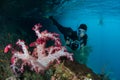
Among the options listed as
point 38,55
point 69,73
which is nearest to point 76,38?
point 38,55

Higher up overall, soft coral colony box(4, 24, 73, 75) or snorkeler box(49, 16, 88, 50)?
snorkeler box(49, 16, 88, 50)

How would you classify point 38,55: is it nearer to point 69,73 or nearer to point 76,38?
point 69,73

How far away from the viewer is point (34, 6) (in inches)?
751

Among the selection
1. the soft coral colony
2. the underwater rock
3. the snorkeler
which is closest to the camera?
the underwater rock

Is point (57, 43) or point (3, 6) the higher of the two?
point (3, 6)

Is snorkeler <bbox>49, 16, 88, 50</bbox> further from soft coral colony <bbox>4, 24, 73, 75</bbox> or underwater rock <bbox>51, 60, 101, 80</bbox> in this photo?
underwater rock <bbox>51, 60, 101, 80</bbox>

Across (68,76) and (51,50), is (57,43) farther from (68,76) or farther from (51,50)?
(68,76)

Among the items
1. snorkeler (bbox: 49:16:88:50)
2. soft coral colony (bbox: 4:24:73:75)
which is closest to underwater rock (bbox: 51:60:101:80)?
soft coral colony (bbox: 4:24:73:75)

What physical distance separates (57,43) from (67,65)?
2.61 ft

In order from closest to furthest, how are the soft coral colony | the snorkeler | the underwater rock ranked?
the underwater rock
the soft coral colony
the snorkeler

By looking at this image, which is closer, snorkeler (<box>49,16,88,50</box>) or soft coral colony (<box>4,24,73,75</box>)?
soft coral colony (<box>4,24,73,75</box>)

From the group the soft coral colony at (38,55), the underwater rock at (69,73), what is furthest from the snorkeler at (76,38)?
the underwater rock at (69,73)

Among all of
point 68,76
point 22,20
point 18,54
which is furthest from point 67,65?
point 22,20

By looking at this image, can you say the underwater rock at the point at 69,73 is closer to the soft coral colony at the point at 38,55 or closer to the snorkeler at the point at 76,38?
the soft coral colony at the point at 38,55
